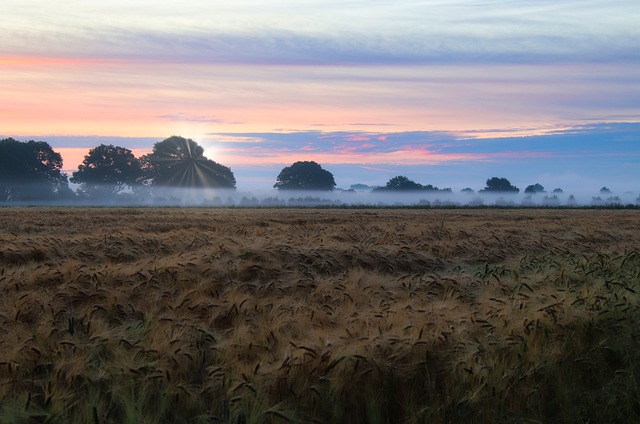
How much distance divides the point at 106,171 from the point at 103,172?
0.48 m

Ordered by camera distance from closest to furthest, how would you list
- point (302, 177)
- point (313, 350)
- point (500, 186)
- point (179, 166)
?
point (313, 350)
point (179, 166)
point (302, 177)
point (500, 186)

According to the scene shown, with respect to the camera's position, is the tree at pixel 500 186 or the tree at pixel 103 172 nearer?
the tree at pixel 103 172

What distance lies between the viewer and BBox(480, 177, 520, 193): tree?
14200 centimetres

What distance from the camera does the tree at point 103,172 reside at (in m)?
96.5

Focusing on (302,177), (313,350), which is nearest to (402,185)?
(302,177)

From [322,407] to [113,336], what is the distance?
215cm

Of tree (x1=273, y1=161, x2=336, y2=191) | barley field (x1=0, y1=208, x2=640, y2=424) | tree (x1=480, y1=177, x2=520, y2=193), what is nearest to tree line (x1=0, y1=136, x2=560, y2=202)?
tree (x1=273, y1=161, x2=336, y2=191)

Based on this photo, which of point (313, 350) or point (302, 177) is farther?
point (302, 177)

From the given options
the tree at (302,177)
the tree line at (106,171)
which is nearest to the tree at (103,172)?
the tree line at (106,171)

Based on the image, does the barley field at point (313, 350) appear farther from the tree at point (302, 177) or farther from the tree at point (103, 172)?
the tree at point (302, 177)

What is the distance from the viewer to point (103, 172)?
96.7 metres

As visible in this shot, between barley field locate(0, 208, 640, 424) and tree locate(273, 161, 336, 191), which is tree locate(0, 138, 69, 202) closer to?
tree locate(273, 161, 336, 191)

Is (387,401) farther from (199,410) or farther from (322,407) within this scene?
(199,410)

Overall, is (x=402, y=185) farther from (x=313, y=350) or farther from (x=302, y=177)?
(x=313, y=350)
